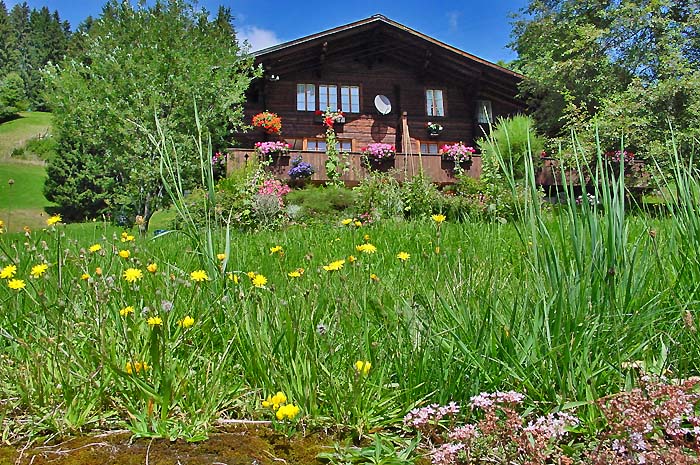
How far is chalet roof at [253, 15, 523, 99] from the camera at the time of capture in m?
17.7

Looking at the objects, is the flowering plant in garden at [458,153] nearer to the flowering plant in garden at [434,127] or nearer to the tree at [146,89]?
the flowering plant in garden at [434,127]

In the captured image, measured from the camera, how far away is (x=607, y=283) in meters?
1.57

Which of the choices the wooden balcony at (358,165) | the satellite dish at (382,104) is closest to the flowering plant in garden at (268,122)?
the wooden balcony at (358,165)

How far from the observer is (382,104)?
1955 cm

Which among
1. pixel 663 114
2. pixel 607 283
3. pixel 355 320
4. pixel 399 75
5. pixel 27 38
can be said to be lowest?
pixel 355 320

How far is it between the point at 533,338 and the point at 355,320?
624 mm

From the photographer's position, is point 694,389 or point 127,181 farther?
point 127,181

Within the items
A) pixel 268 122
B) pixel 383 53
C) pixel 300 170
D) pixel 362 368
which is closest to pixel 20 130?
pixel 268 122

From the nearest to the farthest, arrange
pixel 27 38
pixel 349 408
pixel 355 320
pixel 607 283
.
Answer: pixel 349 408 < pixel 607 283 < pixel 355 320 < pixel 27 38

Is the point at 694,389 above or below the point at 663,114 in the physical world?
below

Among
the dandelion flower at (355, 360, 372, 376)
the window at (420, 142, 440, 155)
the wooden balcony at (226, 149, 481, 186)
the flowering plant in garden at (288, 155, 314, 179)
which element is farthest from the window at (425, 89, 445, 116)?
the dandelion flower at (355, 360, 372, 376)

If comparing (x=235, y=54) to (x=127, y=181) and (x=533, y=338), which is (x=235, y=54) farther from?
(x=533, y=338)

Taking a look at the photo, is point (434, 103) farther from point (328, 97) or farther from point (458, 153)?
point (458, 153)

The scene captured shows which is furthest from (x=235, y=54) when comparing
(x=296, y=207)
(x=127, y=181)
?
(x=296, y=207)
